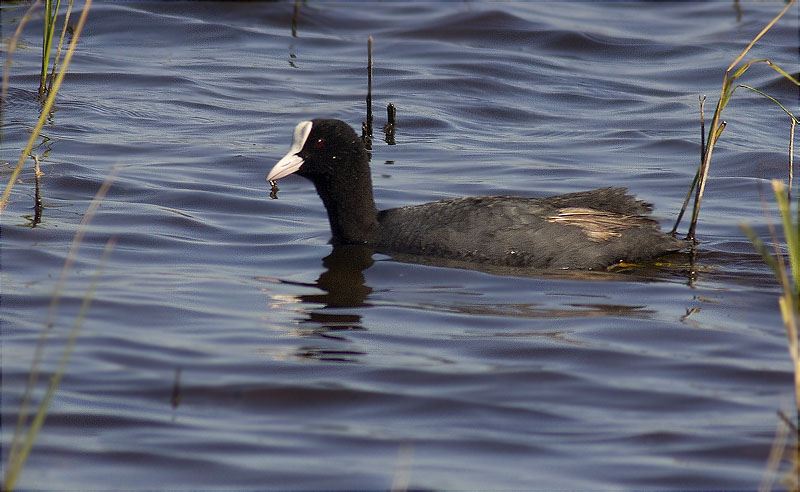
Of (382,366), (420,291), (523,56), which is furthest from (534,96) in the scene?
(382,366)

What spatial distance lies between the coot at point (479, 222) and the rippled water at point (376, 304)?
203mm

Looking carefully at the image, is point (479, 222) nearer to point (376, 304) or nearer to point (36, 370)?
point (376, 304)

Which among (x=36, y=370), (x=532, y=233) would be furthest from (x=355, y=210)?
(x=36, y=370)

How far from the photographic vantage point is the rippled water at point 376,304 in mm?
4137

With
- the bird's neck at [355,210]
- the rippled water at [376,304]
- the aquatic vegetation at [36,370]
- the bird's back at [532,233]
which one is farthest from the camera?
the bird's neck at [355,210]

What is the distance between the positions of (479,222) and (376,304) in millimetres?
984

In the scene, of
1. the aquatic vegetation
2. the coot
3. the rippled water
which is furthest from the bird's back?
the aquatic vegetation

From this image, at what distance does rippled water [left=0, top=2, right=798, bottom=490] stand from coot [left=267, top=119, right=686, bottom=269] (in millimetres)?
203

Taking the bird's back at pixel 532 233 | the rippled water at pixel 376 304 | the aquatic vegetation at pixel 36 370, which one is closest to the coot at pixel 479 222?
the bird's back at pixel 532 233

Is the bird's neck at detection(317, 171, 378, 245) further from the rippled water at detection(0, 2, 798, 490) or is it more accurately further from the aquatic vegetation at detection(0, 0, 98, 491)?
the aquatic vegetation at detection(0, 0, 98, 491)

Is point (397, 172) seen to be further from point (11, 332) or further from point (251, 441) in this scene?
point (251, 441)

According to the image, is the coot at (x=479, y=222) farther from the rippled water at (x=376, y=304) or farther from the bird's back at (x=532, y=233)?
the rippled water at (x=376, y=304)

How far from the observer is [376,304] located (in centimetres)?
621

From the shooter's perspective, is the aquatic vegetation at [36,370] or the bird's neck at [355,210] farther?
the bird's neck at [355,210]
